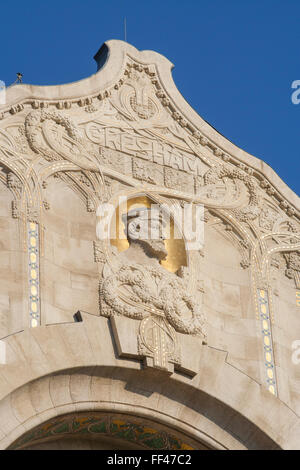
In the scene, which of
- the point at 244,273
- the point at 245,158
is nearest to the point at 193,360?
the point at 244,273

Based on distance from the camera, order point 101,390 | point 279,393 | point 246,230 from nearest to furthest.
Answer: point 101,390 < point 279,393 < point 246,230

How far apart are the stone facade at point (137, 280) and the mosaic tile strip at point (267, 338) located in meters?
0.02

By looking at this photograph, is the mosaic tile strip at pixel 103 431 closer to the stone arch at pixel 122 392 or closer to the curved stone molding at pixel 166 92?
the stone arch at pixel 122 392

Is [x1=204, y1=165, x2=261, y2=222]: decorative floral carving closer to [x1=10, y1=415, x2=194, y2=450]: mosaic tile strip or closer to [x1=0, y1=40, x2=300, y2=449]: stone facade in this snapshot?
[x1=0, y1=40, x2=300, y2=449]: stone facade

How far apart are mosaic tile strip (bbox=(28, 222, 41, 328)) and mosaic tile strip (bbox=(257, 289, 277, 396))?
11.5ft

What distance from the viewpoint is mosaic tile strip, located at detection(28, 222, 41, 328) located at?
17.9 metres

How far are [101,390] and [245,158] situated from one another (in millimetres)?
4844

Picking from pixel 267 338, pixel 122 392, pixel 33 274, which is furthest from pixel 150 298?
pixel 267 338

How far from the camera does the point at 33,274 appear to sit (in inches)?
719

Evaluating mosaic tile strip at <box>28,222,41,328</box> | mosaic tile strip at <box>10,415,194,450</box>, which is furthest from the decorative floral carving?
mosaic tile strip at <box>10,415,194,450</box>

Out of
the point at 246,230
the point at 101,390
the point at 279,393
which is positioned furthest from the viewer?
the point at 246,230

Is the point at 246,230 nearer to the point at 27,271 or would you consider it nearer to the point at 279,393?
the point at 279,393

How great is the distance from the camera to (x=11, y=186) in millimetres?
18766

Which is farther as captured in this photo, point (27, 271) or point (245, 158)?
point (245, 158)
